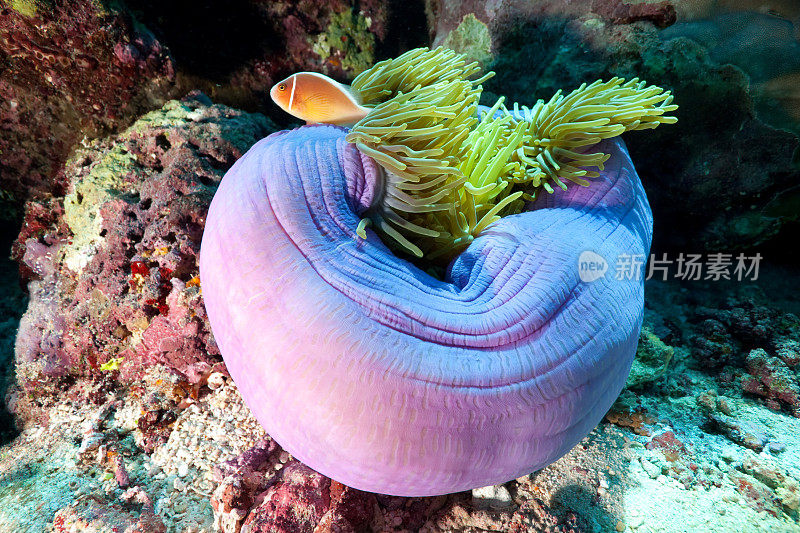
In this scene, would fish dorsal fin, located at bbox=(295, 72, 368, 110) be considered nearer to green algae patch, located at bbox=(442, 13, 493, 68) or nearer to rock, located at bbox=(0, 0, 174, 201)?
rock, located at bbox=(0, 0, 174, 201)

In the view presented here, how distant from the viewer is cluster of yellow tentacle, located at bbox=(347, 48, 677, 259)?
132 centimetres

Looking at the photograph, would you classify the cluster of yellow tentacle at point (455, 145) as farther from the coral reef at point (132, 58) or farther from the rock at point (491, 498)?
the coral reef at point (132, 58)

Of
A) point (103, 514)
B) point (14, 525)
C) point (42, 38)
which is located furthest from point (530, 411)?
point (42, 38)

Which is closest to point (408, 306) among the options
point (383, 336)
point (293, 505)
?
point (383, 336)

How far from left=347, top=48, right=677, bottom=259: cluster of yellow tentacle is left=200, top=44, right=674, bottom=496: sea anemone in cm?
1

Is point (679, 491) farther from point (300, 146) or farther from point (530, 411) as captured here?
point (300, 146)

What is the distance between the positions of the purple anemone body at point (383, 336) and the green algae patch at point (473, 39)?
2252 millimetres

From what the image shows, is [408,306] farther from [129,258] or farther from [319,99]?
[129,258]

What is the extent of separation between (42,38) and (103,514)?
2.34 meters

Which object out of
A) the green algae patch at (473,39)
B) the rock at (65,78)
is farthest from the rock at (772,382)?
the rock at (65,78)

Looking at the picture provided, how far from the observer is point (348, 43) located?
324 centimetres

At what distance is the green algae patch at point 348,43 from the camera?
3164mm

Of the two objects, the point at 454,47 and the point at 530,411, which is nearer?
the point at 530,411

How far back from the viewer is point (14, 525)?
144 cm
